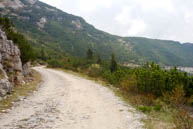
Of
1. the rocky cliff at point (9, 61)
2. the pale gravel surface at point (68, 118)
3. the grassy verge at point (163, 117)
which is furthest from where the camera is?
the rocky cliff at point (9, 61)

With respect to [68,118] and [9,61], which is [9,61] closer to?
[9,61]

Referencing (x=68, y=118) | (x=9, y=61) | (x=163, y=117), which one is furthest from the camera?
(x=9, y=61)

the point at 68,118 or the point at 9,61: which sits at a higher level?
the point at 9,61

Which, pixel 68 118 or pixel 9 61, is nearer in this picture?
pixel 68 118

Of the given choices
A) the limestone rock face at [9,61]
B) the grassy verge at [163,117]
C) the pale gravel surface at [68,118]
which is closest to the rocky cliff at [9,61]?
the limestone rock face at [9,61]

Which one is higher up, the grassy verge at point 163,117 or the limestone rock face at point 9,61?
the limestone rock face at point 9,61

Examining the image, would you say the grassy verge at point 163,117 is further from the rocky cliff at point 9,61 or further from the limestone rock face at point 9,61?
the limestone rock face at point 9,61

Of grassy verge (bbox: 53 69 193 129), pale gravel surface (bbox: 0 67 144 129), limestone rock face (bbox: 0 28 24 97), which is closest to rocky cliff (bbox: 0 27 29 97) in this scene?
limestone rock face (bbox: 0 28 24 97)

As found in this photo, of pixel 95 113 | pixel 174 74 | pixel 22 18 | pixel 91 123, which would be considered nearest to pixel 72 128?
pixel 91 123

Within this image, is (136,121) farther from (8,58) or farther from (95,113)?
(8,58)

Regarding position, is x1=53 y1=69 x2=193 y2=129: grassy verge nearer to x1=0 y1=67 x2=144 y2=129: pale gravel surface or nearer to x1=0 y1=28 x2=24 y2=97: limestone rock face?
x1=0 y1=67 x2=144 y2=129: pale gravel surface

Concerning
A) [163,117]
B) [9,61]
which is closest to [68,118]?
[163,117]

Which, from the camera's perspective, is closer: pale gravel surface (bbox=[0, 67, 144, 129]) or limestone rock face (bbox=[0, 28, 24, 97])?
pale gravel surface (bbox=[0, 67, 144, 129])

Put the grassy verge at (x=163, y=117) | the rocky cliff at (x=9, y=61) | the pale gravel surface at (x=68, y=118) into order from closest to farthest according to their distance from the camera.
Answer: the grassy verge at (x=163, y=117), the pale gravel surface at (x=68, y=118), the rocky cliff at (x=9, y=61)
